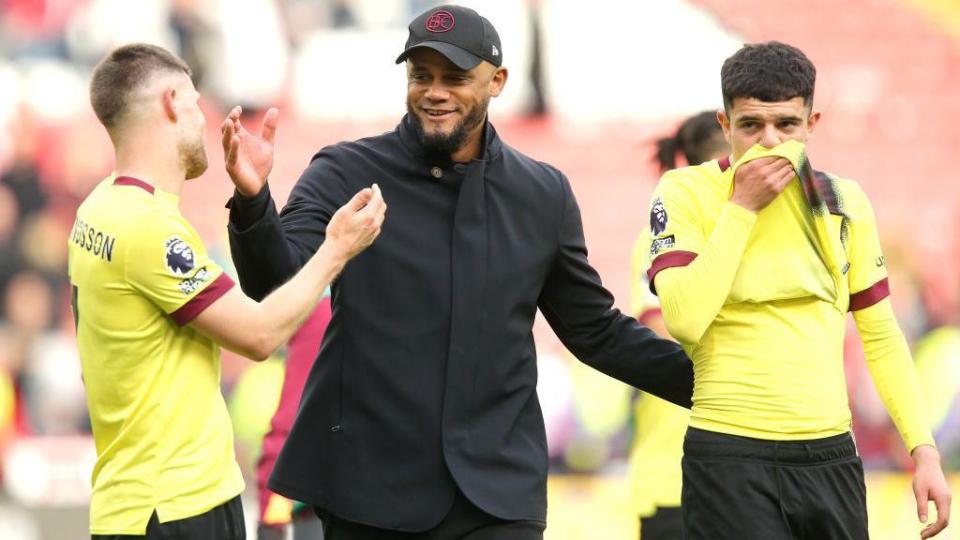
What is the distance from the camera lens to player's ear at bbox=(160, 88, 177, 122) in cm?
360

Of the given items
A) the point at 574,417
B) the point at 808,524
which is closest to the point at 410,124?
the point at 808,524

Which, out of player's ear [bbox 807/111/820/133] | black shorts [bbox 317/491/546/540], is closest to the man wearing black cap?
black shorts [bbox 317/491/546/540]

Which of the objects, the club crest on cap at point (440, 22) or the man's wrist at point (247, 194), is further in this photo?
the club crest on cap at point (440, 22)

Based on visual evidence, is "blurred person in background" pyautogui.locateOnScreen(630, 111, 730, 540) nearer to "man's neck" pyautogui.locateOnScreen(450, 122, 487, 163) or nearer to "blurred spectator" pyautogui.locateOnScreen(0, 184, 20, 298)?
"man's neck" pyautogui.locateOnScreen(450, 122, 487, 163)

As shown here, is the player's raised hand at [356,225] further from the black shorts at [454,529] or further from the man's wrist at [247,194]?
the black shorts at [454,529]

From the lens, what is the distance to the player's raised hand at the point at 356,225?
3.42 meters

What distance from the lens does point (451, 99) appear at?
381 centimetres

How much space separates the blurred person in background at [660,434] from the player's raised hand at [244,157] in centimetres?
184

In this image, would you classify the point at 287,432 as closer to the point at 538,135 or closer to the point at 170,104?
the point at 170,104

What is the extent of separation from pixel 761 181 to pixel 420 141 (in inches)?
32.9

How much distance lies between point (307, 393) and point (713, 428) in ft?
3.17

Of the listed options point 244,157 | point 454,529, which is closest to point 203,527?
point 454,529

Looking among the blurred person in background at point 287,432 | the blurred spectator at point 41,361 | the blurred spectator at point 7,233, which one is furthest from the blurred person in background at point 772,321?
the blurred spectator at point 7,233

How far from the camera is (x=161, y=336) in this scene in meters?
3.48
